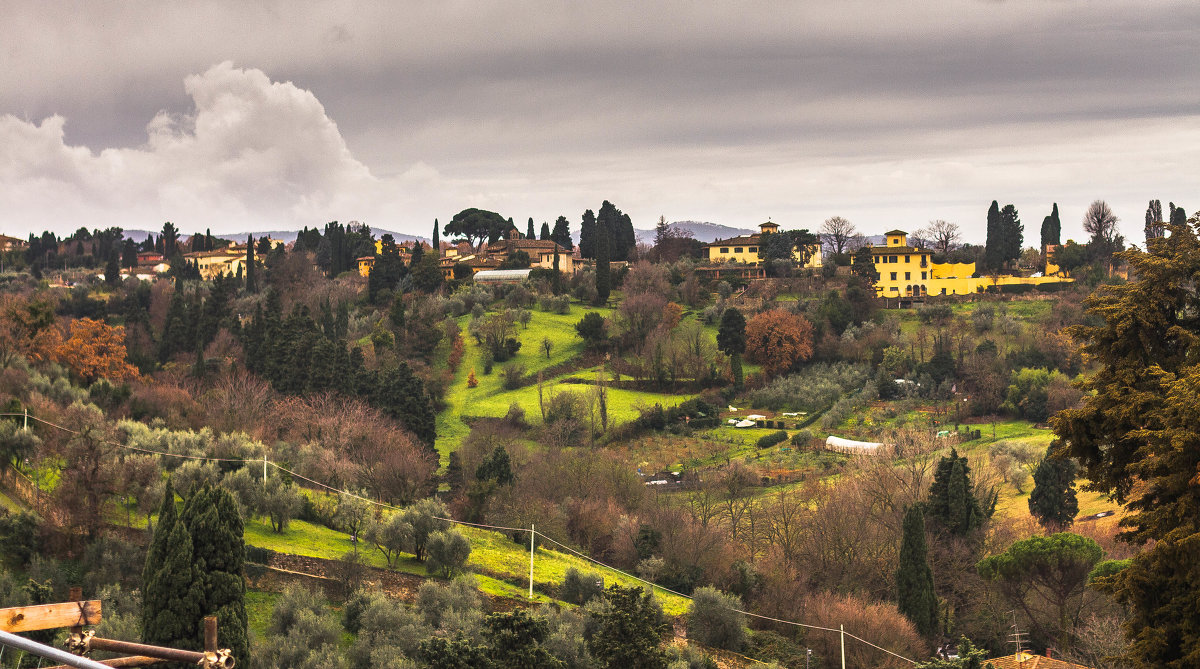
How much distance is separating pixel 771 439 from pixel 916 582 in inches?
840

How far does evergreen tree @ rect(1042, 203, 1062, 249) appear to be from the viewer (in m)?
80.4

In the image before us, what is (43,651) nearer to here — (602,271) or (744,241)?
(602,271)

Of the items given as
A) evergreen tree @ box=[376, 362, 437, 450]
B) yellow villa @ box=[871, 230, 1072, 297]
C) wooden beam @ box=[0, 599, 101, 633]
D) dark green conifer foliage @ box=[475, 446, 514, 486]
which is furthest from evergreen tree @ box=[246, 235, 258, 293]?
wooden beam @ box=[0, 599, 101, 633]

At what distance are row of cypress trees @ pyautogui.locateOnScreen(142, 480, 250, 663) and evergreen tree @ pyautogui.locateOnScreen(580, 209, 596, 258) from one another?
6529 cm

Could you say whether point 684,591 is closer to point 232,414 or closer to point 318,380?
point 232,414

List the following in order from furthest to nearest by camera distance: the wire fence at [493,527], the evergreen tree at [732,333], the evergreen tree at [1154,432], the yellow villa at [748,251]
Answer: the yellow villa at [748,251], the evergreen tree at [732,333], the wire fence at [493,527], the evergreen tree at [1154,432]

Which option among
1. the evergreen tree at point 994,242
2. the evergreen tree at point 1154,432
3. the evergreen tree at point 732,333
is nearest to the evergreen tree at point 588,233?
the evergreen tree at point 732,333

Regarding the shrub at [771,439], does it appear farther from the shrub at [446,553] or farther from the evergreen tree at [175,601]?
the evergreen tree at [175,601]

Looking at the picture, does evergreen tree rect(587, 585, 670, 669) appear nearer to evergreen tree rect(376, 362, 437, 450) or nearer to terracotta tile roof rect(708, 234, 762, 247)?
evergreen tree rect(376, 362, 437, 450)

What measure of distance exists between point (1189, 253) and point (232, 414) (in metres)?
31.1

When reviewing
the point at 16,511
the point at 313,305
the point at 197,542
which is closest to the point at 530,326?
the point at 313,305

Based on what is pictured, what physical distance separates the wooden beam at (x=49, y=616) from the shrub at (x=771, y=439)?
42077 mm

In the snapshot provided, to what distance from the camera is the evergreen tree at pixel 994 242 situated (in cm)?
6962

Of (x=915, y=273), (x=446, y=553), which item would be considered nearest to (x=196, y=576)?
(x=446, y=553)
